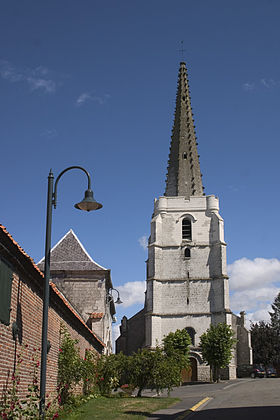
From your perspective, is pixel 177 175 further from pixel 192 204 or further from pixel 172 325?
pixel 172 325

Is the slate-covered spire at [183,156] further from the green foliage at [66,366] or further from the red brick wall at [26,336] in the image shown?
the red brick wall at [26,336]

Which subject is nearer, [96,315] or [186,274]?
[96,315]

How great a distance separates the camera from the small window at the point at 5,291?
895cm

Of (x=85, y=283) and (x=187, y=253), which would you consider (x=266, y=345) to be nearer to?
(x=187, y=253)

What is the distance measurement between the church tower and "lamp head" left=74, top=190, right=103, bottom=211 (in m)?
40.1

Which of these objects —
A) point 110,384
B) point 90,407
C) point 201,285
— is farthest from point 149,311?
point 90,407

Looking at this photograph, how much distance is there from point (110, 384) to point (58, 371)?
802cm

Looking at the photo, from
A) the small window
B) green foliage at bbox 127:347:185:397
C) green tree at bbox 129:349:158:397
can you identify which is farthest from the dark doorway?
the small window

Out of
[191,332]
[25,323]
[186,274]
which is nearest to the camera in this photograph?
[25,323]

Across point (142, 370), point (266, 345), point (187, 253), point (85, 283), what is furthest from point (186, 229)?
point (142, 370)

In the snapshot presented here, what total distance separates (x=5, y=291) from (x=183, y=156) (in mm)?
50958

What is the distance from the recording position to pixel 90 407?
16062 millimetres

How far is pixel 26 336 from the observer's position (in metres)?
10.9

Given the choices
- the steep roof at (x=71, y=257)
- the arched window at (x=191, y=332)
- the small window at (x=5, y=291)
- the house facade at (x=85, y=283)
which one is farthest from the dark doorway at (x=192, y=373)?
the small window at (x=5, y=291)
